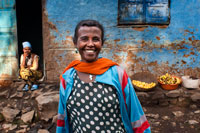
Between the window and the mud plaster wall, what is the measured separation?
0.45 ft

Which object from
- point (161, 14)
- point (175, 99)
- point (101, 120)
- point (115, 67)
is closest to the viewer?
point (101, 120)

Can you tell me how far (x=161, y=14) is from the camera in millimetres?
4637

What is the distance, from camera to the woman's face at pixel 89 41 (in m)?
1.29

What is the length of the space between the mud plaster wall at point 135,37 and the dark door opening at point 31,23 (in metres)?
3.06

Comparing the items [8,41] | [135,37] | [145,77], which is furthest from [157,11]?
[8,41]

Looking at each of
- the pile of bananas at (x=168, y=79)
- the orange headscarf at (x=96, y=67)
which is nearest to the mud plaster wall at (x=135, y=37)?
the pile of bananas at (x=168, y=79)

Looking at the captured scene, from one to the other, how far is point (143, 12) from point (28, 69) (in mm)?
3396

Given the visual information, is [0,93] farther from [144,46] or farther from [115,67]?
[115,67]

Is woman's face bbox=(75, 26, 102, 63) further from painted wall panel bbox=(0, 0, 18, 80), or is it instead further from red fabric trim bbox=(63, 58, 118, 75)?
painted wall panel bbox=(0, 0, 18, 80)

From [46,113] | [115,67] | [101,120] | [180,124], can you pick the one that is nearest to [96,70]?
[115,67]

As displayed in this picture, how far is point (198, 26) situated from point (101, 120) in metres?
4.49

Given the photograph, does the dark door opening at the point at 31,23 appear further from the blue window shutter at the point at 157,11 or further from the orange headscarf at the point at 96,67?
the orange headscarf at the point at 96,67

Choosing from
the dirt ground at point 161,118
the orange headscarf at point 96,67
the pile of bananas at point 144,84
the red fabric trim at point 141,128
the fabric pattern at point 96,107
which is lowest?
the dirt ground at point 161,118

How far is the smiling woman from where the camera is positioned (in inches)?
50.1
